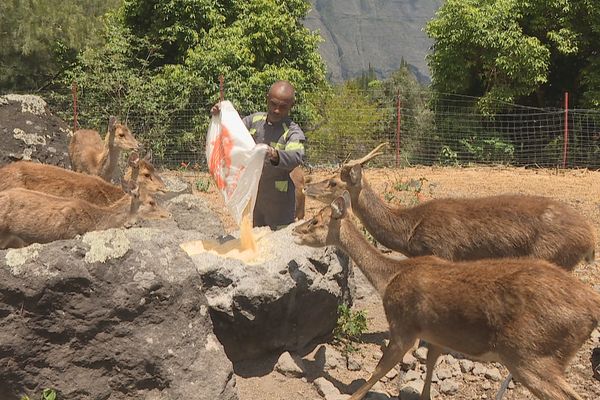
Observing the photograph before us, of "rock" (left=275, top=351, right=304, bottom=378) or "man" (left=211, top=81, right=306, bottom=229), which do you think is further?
"man" (left=211, top=81, right=306, bottom=229)

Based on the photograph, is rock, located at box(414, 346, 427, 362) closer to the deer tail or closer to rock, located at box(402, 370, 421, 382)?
rock, located at box(402, 370, 421, 382)

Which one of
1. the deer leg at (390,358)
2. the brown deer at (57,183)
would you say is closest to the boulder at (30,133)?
the brown deer at (57,183)

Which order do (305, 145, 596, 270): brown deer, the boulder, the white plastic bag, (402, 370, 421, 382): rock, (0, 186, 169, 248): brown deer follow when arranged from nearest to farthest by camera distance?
(402, 370, 421, 382): rock
(0, 186, 169, 248): brown deer
(305, 145, 596, 270): brown deer
the white plastic bag
the boulder

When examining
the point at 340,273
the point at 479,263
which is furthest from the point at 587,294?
the point at 340,273

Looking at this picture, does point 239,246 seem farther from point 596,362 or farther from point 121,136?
point 121,136

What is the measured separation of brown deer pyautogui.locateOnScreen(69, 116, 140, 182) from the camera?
10.1m

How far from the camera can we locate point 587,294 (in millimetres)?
4793

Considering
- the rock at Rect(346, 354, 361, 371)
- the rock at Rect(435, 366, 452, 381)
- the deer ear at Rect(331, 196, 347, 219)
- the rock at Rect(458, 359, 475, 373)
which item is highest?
the deer ear at Rect(331, 196, 347, 219)

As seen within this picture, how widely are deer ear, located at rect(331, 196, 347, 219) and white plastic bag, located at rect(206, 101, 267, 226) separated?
0.89 meters

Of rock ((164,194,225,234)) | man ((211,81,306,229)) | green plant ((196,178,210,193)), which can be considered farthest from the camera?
green plant ((196,178,210,193))

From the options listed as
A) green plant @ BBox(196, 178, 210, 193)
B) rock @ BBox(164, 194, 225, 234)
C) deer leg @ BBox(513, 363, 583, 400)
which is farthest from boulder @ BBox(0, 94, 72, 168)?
deer leg @ BBox(513, 363, 583, 400)

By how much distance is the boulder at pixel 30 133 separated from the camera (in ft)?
33.0

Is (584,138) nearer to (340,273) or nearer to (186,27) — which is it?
(186,27)

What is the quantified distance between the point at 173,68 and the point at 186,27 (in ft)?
5.86
